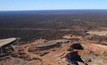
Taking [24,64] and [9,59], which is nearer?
[24,64]

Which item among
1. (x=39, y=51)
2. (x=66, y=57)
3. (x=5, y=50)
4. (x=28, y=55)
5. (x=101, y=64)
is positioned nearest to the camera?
(x=101, y=64)

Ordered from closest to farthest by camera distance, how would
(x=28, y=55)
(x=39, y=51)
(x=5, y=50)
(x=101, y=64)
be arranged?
1. (x=101, y=64)
2. (x=28, y=55)
3. (x=39, y=51)
4. (x=5, y=50)

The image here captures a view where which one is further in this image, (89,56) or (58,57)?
(89,56)

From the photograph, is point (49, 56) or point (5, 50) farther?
point (5, 50)

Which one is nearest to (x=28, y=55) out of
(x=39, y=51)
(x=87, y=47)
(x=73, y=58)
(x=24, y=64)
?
(x=39, y=51)

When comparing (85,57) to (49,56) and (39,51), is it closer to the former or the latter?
(49,56)

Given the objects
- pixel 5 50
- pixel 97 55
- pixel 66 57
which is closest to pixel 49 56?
pixel 66 57

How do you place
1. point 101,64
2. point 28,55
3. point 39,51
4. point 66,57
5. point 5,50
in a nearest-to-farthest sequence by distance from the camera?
point 101,64 → point 66,57 → point 28,55 → point 39,51 → point 5,50

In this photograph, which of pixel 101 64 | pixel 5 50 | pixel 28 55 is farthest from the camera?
pixel 5 50

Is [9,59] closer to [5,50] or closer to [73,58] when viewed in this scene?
[5,50]
